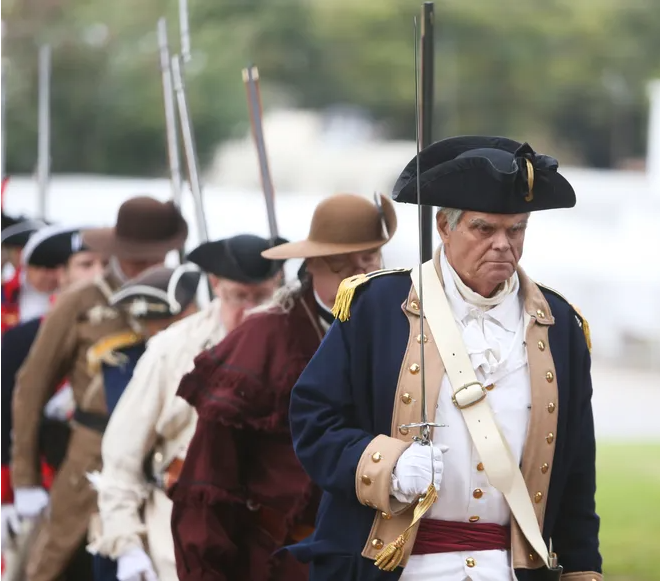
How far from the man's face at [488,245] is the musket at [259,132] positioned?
2.00 meters

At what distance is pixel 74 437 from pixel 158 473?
1.36m

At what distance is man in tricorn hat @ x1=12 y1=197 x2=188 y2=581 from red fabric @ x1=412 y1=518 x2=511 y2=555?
3.28 m

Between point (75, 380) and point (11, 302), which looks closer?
point (75, 380)

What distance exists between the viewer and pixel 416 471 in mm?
3490

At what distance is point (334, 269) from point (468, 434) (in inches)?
52.7

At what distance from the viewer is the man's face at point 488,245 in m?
3.65

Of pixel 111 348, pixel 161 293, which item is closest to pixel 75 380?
pixel 111 348

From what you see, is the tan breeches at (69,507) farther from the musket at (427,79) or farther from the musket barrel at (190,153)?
the musket at (427,79)

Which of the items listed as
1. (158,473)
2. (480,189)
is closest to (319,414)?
→ (480,189)

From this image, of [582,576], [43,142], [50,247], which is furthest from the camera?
[43,142]

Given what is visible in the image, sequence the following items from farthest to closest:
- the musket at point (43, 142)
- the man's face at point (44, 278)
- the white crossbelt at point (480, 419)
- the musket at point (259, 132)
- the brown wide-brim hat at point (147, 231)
Result: the musket at point (43, 142) → the man's face at point (44, 278) → the brown wide-brim hat at point (147, 231) → the musket at point (259, 132) → the white crossbelt at point (480, 419)

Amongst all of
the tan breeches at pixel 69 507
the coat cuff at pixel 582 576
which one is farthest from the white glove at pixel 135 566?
the coat cuff at pixel 582 576

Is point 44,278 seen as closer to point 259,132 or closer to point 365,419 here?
point 259,132

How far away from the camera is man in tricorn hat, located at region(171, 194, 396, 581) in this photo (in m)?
4.73
